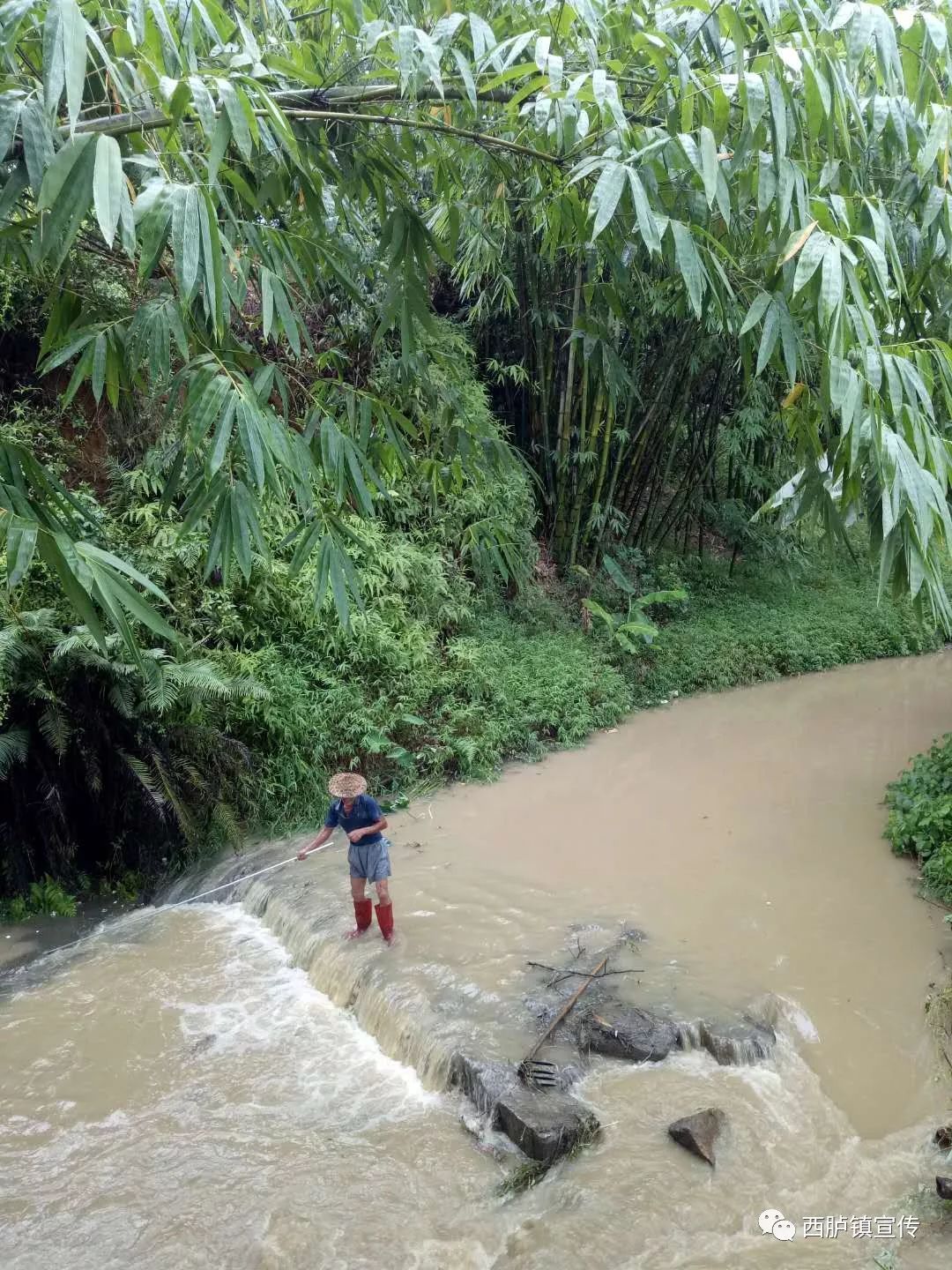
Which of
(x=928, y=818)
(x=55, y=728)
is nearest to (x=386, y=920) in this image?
(x=55, y=728)

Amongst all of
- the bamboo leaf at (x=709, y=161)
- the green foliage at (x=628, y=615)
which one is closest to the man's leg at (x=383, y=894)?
the bamboo leaf at (x=709, y=161)

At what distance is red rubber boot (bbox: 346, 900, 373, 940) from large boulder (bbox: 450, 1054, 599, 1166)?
1.06 meters

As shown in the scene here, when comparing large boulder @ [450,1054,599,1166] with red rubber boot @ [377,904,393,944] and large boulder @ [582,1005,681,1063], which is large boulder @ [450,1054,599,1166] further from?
red rubber boot @ [377,904,393,944]

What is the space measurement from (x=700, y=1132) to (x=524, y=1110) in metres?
0.60

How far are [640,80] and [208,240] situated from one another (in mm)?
1278

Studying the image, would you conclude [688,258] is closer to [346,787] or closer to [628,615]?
[346,787]

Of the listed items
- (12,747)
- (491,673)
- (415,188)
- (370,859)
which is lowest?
(491,673)

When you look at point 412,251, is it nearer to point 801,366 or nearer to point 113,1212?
point 801,366

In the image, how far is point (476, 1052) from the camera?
366 centimetres

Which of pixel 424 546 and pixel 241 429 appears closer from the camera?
pixel 241 429

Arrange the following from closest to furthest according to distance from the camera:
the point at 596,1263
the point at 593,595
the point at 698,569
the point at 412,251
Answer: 1. the point at 412,251
2. the point at 596,1263
3. the point at 593,595
4. the point at 698,569

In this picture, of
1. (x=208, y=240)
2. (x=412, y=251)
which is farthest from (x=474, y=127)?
(x=208, y=240)

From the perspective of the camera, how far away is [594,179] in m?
2.80

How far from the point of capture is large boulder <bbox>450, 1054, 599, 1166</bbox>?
316 centimetres
